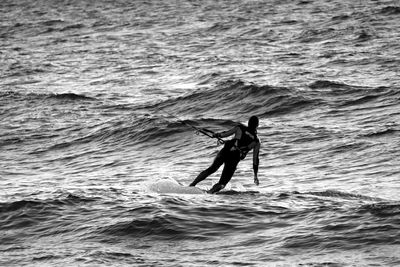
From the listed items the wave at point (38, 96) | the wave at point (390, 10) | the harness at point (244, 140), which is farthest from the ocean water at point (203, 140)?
the harness at point (244, 140)

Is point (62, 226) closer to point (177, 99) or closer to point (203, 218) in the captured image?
point (203, 218)

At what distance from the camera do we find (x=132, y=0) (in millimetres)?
91562

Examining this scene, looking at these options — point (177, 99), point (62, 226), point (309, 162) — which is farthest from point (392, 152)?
point (177, 99)

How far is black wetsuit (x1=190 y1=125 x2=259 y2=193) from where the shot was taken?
843 inches

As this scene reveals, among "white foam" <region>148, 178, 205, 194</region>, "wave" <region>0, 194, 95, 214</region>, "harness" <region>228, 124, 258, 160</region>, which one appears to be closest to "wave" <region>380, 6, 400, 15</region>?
"white foam" <region>148, 178, 205, 194</region>

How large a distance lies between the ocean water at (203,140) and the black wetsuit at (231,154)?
1.90 ft

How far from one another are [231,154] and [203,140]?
9.22m

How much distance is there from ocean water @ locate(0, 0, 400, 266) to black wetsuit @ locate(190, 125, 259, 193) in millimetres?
580

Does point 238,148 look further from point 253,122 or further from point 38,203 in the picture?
point 38,203

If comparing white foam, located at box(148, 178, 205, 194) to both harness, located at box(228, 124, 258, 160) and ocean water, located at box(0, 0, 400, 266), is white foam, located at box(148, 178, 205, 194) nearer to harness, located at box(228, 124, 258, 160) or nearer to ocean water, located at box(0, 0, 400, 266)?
ocean water, located at box(0, 0, 400, 266)

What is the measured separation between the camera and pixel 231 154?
71.7ft

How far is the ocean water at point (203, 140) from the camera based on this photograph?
18.5m

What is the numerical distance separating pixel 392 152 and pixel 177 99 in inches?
564

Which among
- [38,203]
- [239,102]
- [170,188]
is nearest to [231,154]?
[170,188]
